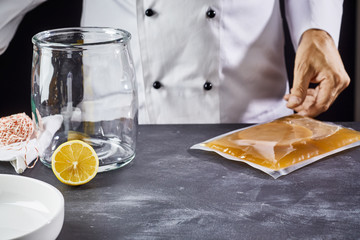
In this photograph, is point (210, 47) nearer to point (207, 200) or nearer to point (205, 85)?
point (205, 85)

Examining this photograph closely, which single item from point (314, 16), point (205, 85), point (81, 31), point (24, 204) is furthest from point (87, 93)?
point (314, 16)

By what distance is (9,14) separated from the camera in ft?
3.85

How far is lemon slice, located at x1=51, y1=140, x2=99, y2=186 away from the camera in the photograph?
2.41 feet

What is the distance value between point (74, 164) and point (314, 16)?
2.43 ft

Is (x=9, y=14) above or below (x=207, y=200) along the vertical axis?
above

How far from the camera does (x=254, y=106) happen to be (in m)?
1.24

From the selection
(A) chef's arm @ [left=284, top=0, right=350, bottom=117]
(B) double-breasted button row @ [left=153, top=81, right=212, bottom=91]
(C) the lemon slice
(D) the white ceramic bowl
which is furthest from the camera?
(B) double-breasted button row @ [left=153, top=81, right=212, bottom=91]

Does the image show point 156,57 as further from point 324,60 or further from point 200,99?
point 324,60

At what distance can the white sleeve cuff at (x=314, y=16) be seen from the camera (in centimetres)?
121

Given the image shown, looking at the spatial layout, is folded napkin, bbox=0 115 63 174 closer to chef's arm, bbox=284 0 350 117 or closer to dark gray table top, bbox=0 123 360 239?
dark gray table top, bbox=0 123 360 239

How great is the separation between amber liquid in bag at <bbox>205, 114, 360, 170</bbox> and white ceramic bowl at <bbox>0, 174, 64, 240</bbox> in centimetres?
32

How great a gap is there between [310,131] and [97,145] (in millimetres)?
379

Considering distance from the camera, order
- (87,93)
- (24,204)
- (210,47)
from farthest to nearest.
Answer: (210,47) < (87,93) < (24,204)

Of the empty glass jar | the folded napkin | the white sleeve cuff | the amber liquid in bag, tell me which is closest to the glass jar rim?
the empty glass jar
